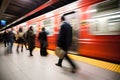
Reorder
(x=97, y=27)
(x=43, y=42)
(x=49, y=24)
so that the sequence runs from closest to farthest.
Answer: (x=97, y=27) < (x=43, y=42) < (x=49, y=24)

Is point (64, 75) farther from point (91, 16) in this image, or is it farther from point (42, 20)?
point (42, 20)

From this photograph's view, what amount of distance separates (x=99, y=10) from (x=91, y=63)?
172cm

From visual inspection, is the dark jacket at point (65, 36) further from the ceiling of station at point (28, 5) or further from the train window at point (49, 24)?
the ceiling of station at point (28, 5)

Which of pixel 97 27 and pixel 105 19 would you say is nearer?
pixel 105 19

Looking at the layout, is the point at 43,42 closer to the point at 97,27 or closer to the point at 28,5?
the point at 97,27

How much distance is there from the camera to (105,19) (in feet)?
13.7

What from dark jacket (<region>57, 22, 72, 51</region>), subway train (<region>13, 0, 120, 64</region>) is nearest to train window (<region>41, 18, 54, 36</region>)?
subway train (<region>13, 0, 120, 64</region>)

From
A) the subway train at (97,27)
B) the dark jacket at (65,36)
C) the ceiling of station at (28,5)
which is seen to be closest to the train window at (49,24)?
the ceiling of station at (28,5)

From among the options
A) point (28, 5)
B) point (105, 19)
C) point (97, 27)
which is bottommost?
point (97, 27)

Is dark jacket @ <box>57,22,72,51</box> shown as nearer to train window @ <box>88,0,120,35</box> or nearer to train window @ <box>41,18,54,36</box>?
train window @ <box>88,0,120,35</box>

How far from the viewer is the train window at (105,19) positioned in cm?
388

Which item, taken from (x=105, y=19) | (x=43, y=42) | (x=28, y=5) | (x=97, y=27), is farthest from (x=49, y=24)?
(x=28, y=5)

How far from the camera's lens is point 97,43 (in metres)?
4.38

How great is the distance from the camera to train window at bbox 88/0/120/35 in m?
3.88
